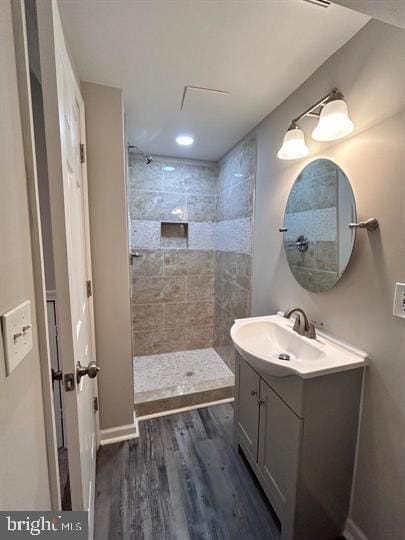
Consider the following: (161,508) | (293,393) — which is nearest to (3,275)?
(293,393)

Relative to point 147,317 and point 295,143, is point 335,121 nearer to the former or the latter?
point 295,143

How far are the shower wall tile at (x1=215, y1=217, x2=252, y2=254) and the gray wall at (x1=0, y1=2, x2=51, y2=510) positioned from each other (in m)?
1.75

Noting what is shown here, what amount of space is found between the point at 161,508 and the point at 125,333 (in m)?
0.97

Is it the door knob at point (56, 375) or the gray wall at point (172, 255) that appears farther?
the gray wall at point (172, 255)

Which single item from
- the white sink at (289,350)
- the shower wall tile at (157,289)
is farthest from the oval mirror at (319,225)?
the shower wall tile at (157,289)

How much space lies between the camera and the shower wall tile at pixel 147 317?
274 centimetres

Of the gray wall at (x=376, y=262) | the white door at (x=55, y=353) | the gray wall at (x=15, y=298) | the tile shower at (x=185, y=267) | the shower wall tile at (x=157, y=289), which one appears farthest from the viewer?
the shower wall tile at (x=157, y=289)

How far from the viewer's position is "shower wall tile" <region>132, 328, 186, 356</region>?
2.77 meters

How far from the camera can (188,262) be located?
2850 millimetres

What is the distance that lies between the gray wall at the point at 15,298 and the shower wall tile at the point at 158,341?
7.46 feet

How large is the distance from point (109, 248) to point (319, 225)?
4.20ft

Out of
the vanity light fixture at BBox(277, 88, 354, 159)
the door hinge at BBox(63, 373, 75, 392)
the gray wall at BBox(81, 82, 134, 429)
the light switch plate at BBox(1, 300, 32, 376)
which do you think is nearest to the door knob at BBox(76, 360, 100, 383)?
the door hinge at BBox(63, 373, 75, 392)

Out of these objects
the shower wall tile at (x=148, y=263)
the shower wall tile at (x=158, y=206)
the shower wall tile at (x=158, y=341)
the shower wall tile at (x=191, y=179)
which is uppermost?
the shower wall tile at (x=191, y=179)

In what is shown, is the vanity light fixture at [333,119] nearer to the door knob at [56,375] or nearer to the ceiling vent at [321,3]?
the ceiling vent at [321,3]
